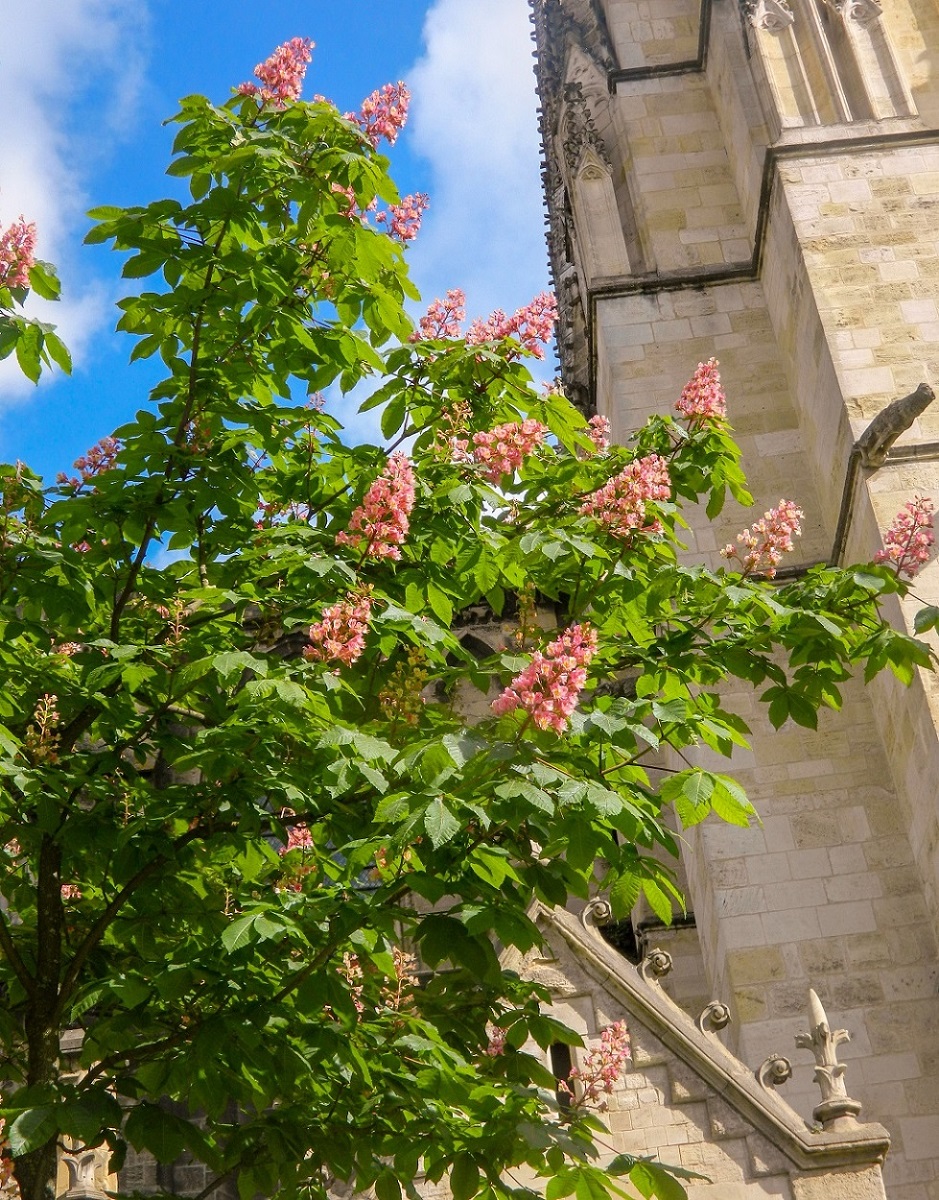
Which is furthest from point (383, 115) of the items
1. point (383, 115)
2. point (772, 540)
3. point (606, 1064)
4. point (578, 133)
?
point (578, 133)

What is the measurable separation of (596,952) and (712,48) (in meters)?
11.7

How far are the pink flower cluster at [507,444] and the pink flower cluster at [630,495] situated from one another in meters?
0.39

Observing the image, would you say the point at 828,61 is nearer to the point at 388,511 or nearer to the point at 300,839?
the point at 388,511

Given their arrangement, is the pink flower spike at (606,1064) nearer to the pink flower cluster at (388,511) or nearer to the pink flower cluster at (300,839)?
the pink flower cluster at (300,839)

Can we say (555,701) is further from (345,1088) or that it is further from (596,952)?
(596,952)

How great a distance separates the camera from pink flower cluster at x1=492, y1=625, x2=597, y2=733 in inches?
212

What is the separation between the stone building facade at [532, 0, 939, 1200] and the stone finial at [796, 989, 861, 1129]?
0.84ft

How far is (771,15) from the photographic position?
54.5ft

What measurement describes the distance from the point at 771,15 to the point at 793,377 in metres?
3.79

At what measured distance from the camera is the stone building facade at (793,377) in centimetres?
1248

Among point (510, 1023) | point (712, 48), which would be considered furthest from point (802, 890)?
point (712, 48)

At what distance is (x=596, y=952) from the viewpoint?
439 inches

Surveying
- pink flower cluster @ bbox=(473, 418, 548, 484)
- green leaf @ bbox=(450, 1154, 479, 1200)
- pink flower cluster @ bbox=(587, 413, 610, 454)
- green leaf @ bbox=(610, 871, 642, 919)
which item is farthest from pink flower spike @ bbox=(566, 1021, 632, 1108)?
pink flower cluster @ bbox=(473, 418, 548, 484)

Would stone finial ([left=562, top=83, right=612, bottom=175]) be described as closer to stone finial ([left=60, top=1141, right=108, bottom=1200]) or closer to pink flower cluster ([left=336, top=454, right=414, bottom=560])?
stone finial ([left=60, top=1141, right=108, bottom=1200])
